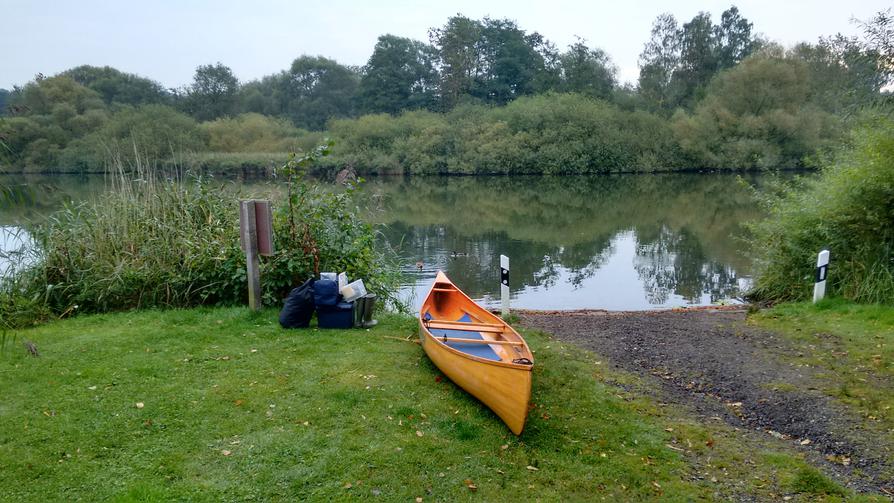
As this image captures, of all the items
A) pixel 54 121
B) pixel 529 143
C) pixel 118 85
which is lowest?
pixel 529 143

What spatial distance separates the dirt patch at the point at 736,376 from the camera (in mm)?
4836

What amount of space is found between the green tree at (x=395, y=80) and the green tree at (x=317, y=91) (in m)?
4.70

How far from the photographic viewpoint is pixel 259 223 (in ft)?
26.0

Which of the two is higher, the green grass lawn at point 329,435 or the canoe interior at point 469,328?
the canoe interior at point 469,328

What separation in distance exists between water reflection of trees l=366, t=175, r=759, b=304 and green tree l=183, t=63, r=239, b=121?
33.2 m

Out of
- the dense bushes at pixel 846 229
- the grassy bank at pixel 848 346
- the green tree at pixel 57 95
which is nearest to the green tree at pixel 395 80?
the green tree at pixel 57 95

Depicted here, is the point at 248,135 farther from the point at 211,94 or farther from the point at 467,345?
the point at 467,345

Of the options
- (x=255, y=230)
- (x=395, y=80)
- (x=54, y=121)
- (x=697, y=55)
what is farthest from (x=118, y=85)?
(x=255, y=230)

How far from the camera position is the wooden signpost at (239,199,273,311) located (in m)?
7.79

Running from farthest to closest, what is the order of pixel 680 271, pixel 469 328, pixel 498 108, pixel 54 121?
pixel 498 108, pixel 54 121, pixel 680 271, pixel 469 328

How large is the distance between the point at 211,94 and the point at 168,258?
212 ft

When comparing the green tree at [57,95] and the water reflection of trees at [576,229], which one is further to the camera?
the green tree at [57,95]

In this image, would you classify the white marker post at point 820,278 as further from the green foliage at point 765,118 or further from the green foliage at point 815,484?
the green foliage at point 765,118

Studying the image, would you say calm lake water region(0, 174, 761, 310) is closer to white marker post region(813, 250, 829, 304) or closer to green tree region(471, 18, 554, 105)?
white marker post region(813, 250, 829, 304)
